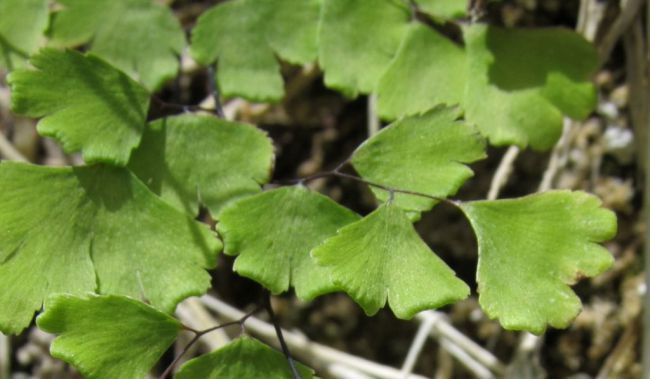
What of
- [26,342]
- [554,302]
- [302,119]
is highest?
[554,302]

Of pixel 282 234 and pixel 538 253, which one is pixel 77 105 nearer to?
pixel 282 234

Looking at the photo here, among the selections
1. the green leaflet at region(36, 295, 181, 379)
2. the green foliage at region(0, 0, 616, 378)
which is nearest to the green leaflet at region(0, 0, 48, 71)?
the green foliage at region(0, 0, 616, 378)

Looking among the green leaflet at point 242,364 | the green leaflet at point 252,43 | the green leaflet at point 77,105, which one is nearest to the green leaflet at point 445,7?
the green leaflet at point 252,43

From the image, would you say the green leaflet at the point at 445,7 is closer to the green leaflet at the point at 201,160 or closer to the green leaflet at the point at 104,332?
the green leaflet at the point at 201,160

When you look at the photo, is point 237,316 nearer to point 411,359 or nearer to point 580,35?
point 411,359

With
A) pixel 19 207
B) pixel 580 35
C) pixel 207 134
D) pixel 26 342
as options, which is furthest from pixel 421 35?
pixel 26 342

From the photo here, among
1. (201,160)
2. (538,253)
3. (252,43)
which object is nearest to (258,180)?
(201,160)
